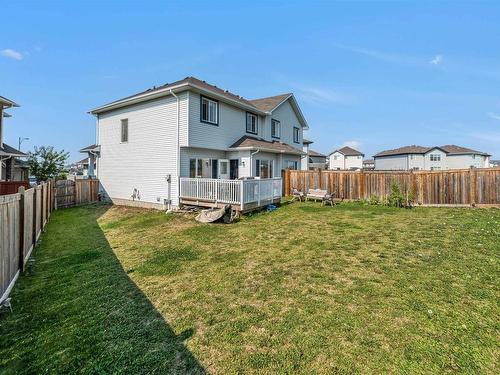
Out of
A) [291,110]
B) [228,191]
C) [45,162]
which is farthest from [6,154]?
[291,110]

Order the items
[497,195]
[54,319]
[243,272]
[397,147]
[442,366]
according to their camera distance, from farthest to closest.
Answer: [397,147]
[497,195]
[243,272]
[54,319]
[442,366]

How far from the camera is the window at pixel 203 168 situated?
13922 mm

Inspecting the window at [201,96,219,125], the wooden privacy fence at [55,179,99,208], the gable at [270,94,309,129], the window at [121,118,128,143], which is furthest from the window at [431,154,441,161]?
the wooden privacy fence at [55,179,99,208]

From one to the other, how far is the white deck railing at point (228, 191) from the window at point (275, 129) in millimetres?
8393

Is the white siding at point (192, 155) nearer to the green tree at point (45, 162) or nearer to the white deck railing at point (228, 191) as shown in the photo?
the white deck railing at point (228, 191)

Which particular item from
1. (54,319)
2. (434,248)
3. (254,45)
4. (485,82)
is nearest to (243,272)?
(54,319)

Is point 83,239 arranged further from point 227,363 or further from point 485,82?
point 485,82

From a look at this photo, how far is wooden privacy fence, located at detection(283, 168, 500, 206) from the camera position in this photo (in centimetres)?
1226

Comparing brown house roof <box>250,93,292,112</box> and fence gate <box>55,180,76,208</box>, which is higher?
brown house roof <box>250,93,292,112</box>

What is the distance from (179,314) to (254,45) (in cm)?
1844

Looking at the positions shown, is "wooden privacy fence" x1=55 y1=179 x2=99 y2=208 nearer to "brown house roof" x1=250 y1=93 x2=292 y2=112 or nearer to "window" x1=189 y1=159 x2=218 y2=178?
"window" x1=189 y1=159 x2=218 y2=178

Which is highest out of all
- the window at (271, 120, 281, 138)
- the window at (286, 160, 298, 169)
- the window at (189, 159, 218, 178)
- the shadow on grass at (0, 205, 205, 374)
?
the window at (271, 120, 281, 138)

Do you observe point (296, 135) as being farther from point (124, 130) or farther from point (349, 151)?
point (349, 151)

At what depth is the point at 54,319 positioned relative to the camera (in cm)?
373
